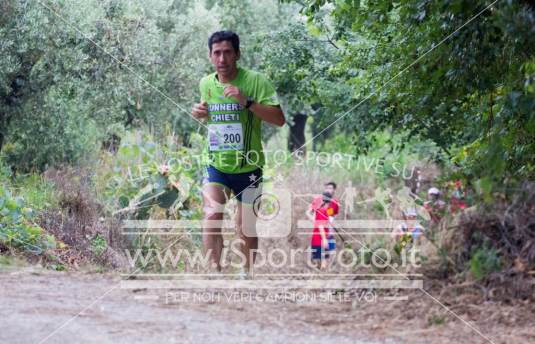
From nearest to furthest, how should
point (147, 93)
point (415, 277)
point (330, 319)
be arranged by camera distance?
point (330, 319) < point (415, 277) < point (147, 93)

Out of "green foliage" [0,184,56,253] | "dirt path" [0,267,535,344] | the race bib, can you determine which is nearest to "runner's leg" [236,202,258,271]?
the race bib

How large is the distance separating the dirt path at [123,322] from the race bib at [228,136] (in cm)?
167

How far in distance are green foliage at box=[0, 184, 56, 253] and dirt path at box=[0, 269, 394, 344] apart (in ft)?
8.25

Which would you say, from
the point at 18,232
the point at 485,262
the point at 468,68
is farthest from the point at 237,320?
the point at 18,232

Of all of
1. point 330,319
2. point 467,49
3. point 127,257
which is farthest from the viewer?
point 127,257

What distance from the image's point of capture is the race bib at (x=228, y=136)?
6027 millimetres

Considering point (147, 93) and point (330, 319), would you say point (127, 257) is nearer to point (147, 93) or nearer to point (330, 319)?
point (330, 319)

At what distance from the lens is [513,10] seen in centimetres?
428

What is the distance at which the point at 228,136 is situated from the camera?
6.02 meters

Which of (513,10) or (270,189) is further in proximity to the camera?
(270,189)

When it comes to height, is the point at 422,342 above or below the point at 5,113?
below

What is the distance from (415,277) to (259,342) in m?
1.30

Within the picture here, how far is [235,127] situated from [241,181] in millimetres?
437

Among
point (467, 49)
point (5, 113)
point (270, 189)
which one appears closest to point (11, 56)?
point (5, 113)
